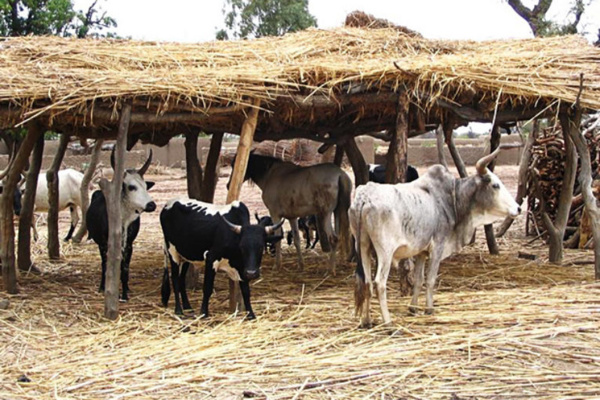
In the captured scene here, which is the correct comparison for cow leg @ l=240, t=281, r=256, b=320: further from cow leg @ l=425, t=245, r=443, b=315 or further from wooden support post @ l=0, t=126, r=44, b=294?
wooden support post @ l=0, t=126, r=44, b=294

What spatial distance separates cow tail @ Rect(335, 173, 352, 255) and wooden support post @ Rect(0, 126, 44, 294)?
3.91m

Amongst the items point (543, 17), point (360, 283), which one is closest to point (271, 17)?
point (543, 17)

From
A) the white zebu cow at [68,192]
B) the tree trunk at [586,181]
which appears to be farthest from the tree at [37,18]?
the tree trunk at [586,181]

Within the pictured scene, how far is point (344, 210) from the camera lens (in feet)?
38.3

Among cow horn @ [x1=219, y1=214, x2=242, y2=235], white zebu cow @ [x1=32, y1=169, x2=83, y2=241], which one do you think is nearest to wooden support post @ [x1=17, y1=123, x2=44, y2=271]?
white zebu cow @ [x1=32, y1=169, x2=83, y2=241]

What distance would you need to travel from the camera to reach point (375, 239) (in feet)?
25.3

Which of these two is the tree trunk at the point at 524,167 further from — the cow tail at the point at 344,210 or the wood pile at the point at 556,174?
the cow tail at the point at 344,210

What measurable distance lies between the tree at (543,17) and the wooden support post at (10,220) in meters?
13.9

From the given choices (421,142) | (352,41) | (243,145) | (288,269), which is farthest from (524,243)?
(421,142)

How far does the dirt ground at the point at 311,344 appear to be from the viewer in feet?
20.4

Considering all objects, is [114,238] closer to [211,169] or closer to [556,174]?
[211,169]

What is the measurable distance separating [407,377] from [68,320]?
380 centimetres

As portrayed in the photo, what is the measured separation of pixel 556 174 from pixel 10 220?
8775mm

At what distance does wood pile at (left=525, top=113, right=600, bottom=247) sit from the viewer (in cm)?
1366
